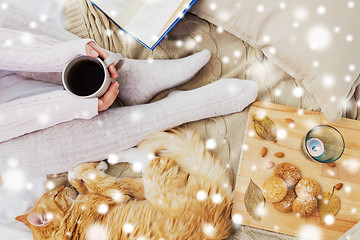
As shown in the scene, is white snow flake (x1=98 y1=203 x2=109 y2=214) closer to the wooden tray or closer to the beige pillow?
the wooden tray

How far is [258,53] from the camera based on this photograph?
2.93 feet

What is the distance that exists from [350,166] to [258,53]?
42 centimetres

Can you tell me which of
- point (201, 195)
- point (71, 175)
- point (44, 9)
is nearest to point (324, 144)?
point (201, 195)

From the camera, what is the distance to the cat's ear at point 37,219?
74cm

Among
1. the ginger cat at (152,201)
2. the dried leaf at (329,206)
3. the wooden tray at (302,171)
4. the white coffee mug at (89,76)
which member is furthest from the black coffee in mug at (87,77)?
the dried leaf at (329,206)

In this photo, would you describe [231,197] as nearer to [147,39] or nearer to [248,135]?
[248,135]

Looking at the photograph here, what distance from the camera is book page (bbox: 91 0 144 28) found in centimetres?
86

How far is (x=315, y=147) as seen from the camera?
787mm

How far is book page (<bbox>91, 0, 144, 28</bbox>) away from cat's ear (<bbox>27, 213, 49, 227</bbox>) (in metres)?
0.58

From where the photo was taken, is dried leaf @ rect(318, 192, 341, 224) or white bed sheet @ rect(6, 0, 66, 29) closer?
dried leaf @ rect(318, 192, 341, 224)

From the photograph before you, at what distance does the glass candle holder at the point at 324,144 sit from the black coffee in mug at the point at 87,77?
1.87 feet

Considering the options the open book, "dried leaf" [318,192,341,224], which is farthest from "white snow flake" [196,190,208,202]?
the open book

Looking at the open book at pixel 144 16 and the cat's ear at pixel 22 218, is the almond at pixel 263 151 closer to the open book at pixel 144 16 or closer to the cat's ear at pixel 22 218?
the open book at pixel 144 16

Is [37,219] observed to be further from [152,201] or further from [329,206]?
[329,206]
